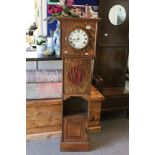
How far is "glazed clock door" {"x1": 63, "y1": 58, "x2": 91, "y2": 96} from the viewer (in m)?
2.37

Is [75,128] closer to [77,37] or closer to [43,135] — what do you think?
[43,135]

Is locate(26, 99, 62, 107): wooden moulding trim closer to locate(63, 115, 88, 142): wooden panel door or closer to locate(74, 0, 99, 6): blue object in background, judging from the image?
locate(63, 115, 88, 142): wooden panel door

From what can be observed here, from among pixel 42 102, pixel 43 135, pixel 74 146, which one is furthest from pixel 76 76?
pixel 43 135

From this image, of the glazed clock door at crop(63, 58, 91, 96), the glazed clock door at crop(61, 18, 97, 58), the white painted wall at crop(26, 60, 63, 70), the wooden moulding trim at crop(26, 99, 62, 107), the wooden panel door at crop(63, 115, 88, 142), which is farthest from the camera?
the white painted wall at crop(26, 60, 63, 70)

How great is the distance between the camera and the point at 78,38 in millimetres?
2277

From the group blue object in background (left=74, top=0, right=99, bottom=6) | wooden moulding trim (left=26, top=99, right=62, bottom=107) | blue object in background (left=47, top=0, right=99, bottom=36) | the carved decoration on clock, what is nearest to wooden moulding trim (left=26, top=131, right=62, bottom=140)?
wooden moulding trim (left=26, top=99, right=62, bottom=107)

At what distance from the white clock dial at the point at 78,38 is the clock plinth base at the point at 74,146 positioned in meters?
1.07

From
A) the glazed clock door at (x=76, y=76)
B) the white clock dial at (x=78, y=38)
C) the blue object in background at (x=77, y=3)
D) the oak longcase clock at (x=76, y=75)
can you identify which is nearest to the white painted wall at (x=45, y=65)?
the blue object in background at (x=77, y=3)

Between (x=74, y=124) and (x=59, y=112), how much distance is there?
0.30 metres

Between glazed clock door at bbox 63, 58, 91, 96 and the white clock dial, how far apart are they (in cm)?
15

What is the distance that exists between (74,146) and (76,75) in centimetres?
81

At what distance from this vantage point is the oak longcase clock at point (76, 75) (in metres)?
2.26
